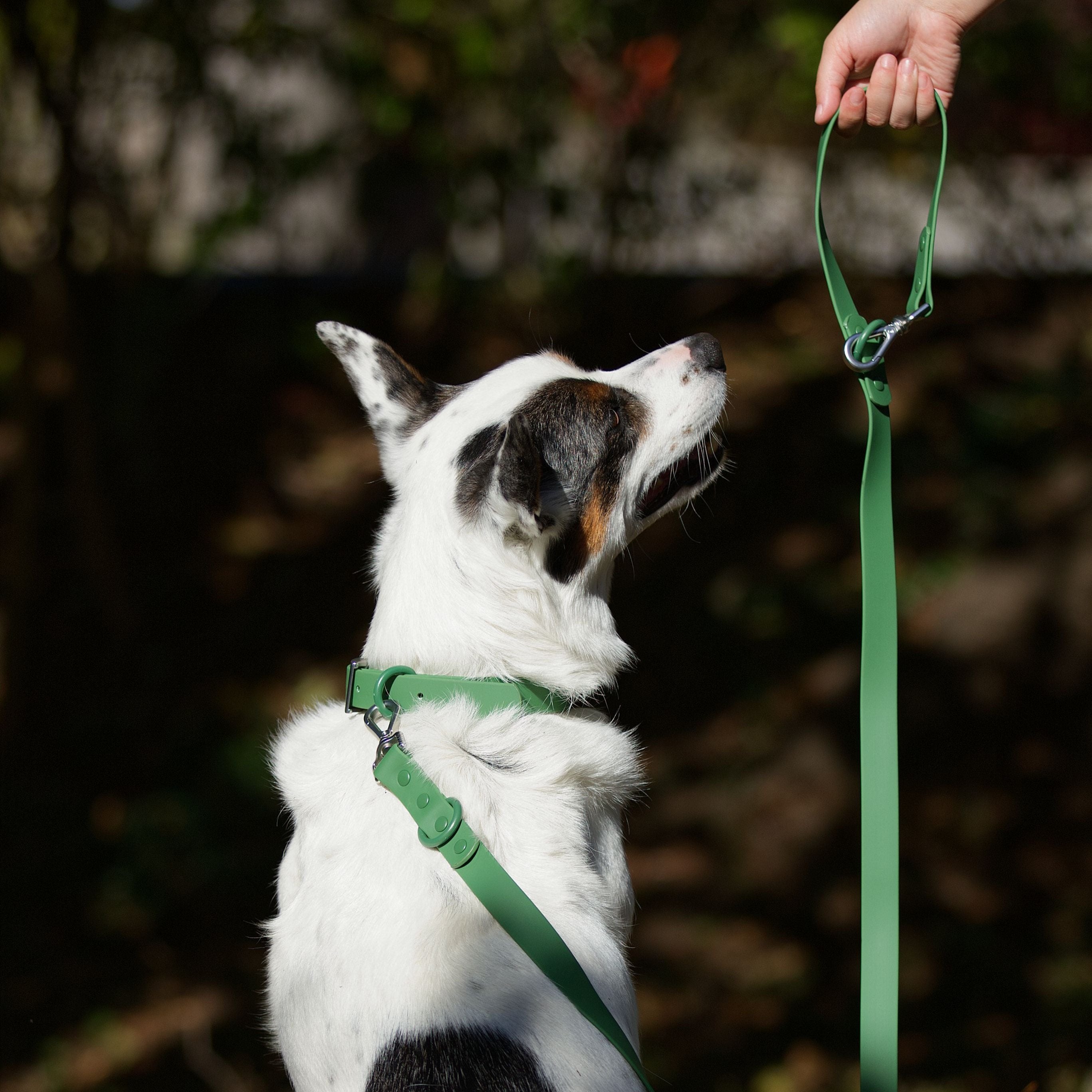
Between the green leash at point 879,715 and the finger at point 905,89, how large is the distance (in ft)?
1.03

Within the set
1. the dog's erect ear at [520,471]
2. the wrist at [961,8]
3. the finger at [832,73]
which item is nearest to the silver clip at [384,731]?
the dog's erect ear at [520,471]

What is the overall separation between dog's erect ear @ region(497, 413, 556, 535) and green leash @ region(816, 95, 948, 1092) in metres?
0.67

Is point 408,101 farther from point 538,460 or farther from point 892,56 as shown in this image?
point 538,460

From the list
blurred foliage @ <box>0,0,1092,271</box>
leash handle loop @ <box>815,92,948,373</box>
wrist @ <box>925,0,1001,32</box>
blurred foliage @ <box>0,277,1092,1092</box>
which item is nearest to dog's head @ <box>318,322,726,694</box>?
leash handle loop @ <box>815,92,948,373</box>

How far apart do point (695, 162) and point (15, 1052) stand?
6.63m

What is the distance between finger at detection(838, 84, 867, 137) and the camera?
2.30 meters

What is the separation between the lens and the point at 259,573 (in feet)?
22.2

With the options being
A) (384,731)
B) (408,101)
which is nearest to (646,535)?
(408,101)

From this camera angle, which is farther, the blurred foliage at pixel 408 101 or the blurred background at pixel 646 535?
the blurred foliage at pixel 408 101

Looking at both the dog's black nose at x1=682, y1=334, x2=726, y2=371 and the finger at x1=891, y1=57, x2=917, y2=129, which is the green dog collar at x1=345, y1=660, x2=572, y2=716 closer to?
the dog's black nose at x1=682, y1=334, x2=726, y2=371

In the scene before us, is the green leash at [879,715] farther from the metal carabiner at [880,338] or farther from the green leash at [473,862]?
the green leash at [473,862]

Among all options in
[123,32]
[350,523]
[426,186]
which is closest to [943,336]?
[426,186]

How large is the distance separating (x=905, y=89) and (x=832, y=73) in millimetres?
181

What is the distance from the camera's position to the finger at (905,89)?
7.48 ft
